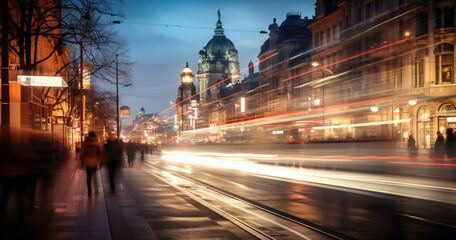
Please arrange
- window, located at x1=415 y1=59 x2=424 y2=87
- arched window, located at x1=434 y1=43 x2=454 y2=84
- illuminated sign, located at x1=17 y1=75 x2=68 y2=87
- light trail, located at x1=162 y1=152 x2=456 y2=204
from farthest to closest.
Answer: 1. window, located at x1=415 y1=59 x2=424 y2=87
2. arched window, located at x1=434 y1=43 x2=454 y2=84
3. illuminated sign, located at x1=17 y1=75 x2=68 y2=87
4. light trail, located at x1=162 y1=152 x2=456 y2=204

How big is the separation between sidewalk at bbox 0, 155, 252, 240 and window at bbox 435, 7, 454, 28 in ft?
104

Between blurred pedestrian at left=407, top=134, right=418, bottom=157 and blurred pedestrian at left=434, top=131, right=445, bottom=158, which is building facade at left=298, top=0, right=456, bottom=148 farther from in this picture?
blurred pedestrian at left=434, top=131, right=445, bottom=158

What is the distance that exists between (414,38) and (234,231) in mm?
35927

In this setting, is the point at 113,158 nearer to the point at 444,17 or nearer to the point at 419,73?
the point at 419,73

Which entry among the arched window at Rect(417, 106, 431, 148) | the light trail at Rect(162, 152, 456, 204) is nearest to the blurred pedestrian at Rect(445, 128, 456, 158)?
the light trail at Rect(162, 152, 456, 204)

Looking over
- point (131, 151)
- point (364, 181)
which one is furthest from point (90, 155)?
point (131, 151)

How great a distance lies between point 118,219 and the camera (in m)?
10.6

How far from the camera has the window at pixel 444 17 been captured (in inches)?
1537

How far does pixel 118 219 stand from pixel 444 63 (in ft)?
115

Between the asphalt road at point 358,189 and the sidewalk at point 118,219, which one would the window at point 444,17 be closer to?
the asphalt road at point 358,189

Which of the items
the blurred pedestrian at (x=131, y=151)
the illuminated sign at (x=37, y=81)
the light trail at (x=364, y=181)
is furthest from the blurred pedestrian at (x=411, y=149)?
the blurred pedestrian at (x=131, y=151)

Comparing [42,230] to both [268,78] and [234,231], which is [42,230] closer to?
[234,231]

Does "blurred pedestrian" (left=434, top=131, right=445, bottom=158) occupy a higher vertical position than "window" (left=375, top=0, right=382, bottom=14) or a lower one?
lower

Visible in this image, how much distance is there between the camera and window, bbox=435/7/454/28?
39.0m
